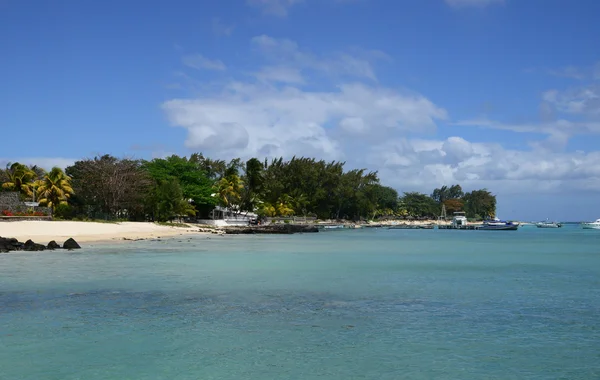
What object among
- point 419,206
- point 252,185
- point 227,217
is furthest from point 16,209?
point 419,206

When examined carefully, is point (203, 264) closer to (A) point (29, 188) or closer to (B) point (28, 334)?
(B) point (28, 334)

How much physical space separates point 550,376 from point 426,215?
7562 inches

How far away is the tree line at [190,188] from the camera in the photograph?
219 ft

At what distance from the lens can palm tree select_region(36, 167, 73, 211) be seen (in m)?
64.0

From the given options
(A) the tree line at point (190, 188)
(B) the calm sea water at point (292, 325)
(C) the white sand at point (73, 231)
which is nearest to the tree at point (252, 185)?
(A) the tree line at point (190, 188)

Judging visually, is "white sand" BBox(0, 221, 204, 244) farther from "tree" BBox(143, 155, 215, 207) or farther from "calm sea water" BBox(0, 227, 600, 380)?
"calm sea water" BBox(0, 227, 600, 380)

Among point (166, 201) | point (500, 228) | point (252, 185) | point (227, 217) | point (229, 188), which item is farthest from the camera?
point (500, 228)

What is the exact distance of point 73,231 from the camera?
50.9m

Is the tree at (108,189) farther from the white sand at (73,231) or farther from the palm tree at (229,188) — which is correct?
the palm tree at (229,188)

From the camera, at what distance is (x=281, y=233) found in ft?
266

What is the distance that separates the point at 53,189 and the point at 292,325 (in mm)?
58755

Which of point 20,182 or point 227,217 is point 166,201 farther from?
point 227,217

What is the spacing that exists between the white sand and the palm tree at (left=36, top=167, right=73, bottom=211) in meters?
9.37

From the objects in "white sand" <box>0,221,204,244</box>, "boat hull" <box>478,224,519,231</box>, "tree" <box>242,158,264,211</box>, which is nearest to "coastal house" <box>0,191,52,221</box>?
"white sand" <box>0,221,204,244</box>
